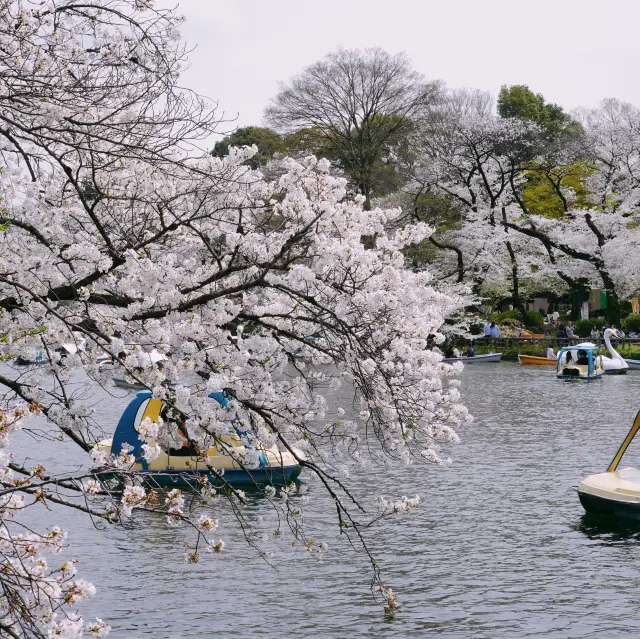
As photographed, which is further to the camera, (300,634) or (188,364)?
(300,634)

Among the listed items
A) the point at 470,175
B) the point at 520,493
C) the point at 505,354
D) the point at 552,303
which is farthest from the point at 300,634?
the point at 552,303

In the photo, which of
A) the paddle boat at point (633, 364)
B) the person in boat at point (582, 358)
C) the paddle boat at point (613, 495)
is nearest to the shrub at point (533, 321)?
the paddle boat at point (633, 364)

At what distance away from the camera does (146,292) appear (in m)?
9.20

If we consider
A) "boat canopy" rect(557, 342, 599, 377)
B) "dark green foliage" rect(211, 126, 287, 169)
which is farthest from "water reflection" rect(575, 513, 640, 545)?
"dark green foliage" rect(211, 126, 287, 169)

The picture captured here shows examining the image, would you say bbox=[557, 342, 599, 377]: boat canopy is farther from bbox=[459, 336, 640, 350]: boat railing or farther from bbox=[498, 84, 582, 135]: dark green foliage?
bbox=[498, 84, 582, 135]: dark green foliage

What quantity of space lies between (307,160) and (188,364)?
477cm

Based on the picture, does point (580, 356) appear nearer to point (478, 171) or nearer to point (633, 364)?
point (633, 364)

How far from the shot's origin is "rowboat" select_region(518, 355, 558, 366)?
51719 mm

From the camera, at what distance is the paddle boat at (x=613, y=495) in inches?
646

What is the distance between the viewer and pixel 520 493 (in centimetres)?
Result: 1931

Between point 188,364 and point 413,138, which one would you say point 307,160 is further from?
point 413,138

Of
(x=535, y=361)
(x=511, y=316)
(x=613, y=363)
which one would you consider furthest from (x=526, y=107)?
(x=613, y=363)

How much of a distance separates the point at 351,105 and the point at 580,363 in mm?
22517

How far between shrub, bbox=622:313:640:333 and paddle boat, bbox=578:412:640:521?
133ft
